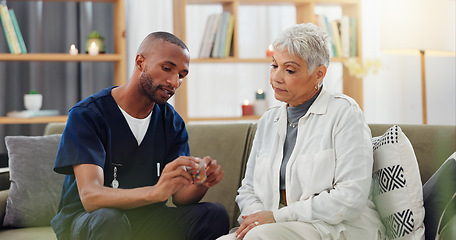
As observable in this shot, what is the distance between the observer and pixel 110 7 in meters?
4.20

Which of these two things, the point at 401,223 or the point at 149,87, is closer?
the point at 401,223

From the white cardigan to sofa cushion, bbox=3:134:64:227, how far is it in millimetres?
925

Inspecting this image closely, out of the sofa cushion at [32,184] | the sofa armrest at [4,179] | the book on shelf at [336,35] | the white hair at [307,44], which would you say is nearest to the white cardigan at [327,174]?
the white hair at [307,44]

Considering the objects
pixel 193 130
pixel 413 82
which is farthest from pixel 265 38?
pixel 193 130

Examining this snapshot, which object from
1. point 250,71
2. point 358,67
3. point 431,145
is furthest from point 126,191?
point 250,71

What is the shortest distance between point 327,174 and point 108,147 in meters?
0.74

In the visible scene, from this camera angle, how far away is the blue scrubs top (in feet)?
6.08

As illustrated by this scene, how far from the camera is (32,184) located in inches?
95.7

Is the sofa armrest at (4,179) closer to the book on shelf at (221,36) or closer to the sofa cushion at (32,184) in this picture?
the sofa cushion at (32,184)

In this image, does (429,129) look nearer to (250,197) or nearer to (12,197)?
(250,197)

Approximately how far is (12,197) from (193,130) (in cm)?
81

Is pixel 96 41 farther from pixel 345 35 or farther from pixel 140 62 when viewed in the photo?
pixel 140 62

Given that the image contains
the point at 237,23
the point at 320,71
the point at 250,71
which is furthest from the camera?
the point at 250,71

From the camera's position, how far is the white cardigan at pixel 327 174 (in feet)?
5.84
